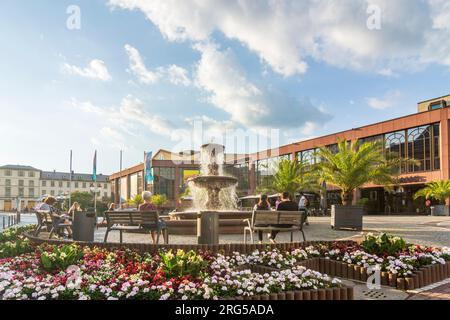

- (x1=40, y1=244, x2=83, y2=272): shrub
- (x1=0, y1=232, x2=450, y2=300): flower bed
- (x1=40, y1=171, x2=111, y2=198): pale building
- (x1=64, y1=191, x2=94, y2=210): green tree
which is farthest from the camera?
(x1=40, y1=171, x2=111, y2=198): pale building

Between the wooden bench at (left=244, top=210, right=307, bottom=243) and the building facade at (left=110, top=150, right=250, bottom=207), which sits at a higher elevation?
the building facade at (left=110, top=150, right=250, bottom=207)

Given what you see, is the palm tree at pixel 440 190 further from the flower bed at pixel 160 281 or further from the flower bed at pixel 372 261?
the flower bed at pixel 160 281

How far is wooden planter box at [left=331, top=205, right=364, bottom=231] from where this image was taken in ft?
47.9

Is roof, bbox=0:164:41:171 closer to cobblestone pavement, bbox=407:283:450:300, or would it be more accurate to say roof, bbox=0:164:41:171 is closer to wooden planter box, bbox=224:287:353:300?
wooden planter box, bbox=224:287:353:300

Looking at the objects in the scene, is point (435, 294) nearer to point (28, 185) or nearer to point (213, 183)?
point (213, 183)

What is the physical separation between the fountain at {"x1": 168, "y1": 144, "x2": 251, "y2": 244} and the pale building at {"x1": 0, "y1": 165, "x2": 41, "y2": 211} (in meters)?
120

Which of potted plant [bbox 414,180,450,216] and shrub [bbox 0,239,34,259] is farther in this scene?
potted plant [bbox 414,180,450,216]

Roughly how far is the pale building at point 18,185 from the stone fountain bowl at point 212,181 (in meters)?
124

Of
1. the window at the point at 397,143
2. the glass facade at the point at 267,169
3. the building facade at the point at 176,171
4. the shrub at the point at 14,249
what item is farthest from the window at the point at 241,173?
the shrub at the point at 14,249

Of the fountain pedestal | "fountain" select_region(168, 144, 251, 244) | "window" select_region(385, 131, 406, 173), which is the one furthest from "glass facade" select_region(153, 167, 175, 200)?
the fountain pedestal

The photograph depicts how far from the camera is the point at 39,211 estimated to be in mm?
11289

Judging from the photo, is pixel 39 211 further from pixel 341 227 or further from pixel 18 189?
pixel 18 189
